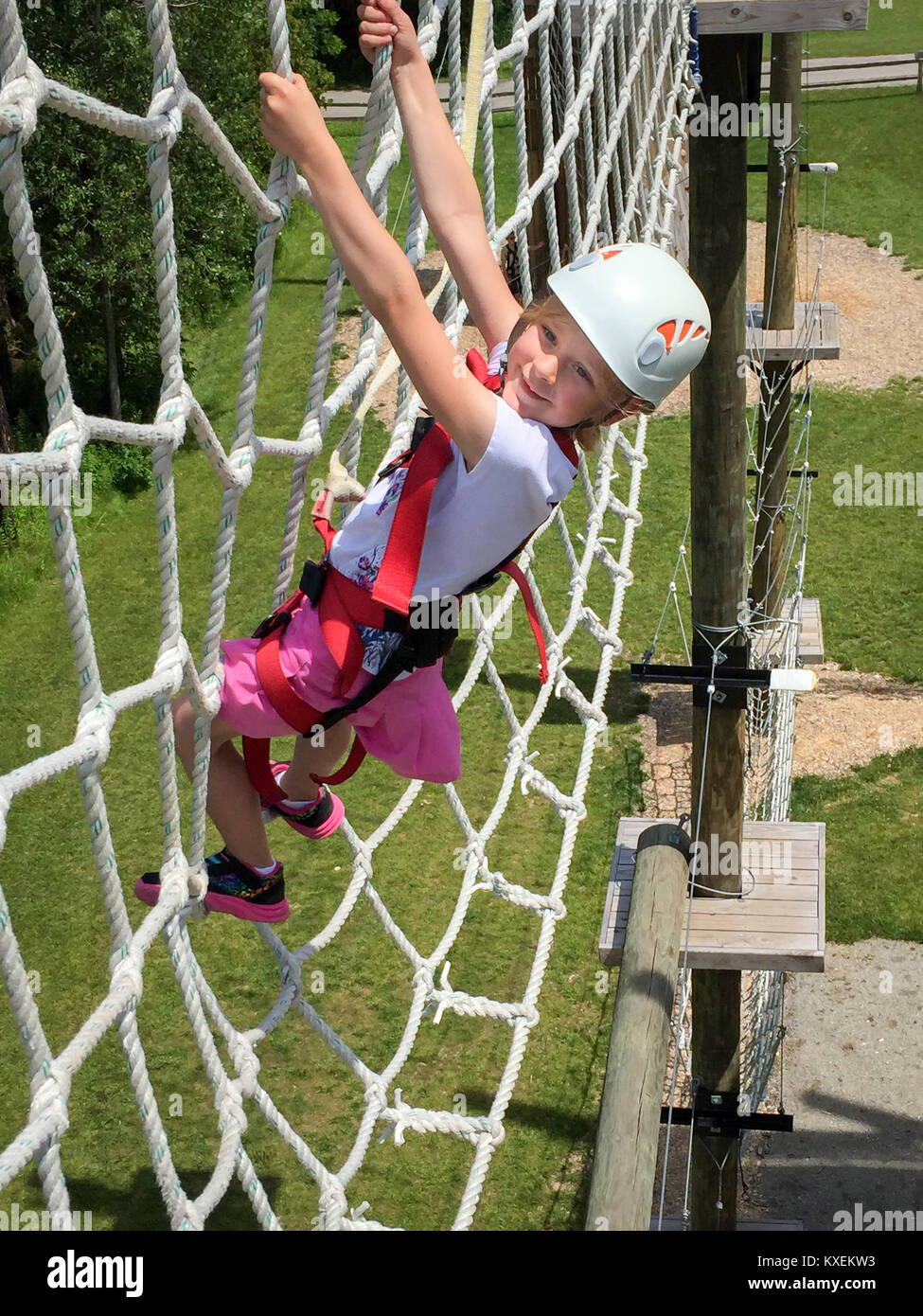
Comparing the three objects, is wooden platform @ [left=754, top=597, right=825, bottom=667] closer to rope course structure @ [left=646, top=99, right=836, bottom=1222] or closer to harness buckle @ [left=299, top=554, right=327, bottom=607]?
rope course structure @ [left=646, top=99, right=836, bottom=1222]

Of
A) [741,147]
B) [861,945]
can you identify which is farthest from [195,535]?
[741,147]

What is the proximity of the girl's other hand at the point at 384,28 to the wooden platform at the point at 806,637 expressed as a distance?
133 inches

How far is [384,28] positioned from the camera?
1.68m

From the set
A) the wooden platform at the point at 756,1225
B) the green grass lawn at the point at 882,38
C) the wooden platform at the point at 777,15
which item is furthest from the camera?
the green grass lawn at the point at 882,38

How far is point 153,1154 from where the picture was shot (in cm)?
A: 166

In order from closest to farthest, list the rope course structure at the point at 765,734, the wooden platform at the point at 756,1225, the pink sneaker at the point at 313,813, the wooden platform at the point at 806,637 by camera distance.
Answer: the pink sneaker at the point at 313,813
the wooden platform at the point at 756,1225
the rope course structure at the point at 765,734
the wooden platform at the point at 806,637

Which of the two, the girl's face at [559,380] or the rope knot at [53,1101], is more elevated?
the girl's face at [559,380]

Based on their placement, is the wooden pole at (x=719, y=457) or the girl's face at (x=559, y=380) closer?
the girl's face at (x=559, y=380)

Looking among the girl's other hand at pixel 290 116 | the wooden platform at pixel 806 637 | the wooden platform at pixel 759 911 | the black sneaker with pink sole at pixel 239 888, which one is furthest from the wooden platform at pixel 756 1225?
the girl's other hand at pixel 290 116

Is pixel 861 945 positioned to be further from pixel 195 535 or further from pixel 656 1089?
pixel 195 535

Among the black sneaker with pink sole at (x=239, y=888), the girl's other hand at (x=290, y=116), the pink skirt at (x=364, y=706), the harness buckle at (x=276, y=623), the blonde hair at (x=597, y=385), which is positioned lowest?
the black sneaker with pink sole at (x=239, y=888)

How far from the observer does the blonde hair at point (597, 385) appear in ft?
5.39

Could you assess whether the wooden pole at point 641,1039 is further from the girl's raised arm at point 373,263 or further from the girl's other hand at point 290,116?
the girl's other hand at point 290,116
